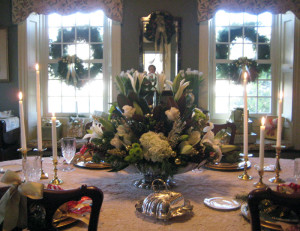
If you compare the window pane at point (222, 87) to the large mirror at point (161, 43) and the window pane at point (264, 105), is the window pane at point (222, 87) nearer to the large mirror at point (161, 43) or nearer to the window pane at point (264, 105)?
the window pane at point (264, 105)

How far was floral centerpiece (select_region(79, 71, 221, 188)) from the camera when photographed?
1385 millimetres

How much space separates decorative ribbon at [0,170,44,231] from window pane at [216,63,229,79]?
3.81 meters

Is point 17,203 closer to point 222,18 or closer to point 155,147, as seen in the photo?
point 155,147

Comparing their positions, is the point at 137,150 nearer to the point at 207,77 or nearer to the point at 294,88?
the point at 207,77

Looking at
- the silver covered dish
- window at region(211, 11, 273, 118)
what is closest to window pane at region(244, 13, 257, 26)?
window at region(211, 11, 273, 118)

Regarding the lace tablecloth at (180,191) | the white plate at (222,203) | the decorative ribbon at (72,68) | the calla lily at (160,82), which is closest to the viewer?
the lace tablecloth at (180,191)

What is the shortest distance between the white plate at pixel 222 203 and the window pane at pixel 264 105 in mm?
3326

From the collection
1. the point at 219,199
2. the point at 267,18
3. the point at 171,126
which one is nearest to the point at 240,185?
the point at 219,199

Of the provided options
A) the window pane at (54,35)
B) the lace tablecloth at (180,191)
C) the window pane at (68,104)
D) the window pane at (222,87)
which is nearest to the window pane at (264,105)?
the window pane at (222,87)

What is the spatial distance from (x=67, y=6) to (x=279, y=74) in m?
2.85

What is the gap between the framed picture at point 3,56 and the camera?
4.09m

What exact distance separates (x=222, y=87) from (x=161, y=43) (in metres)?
1.03

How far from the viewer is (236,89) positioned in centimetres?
446

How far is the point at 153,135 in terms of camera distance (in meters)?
1.39
